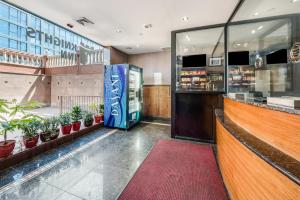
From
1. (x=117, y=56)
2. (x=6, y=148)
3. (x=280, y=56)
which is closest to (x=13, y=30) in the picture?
(x=117, y=56)

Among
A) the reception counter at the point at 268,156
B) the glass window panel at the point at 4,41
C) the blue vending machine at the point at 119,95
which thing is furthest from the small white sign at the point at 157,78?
the glass window panel at the point at 4,41

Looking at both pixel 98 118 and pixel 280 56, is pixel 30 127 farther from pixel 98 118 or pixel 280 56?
pixel 280 56

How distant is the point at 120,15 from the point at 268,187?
3.68 meters

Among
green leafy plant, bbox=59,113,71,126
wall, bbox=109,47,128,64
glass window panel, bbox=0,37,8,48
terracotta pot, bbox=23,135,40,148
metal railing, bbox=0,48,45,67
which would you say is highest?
glass window panel, bbox=0,37,8,48

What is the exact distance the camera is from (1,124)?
2439 mm

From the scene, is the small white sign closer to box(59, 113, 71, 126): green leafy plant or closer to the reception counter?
box(59, 113, 71, 126): green leafy plant

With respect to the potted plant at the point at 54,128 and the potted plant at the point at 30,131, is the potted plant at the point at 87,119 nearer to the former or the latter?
the potted plant at the point at 54,128

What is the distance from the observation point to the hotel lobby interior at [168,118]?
1302mm

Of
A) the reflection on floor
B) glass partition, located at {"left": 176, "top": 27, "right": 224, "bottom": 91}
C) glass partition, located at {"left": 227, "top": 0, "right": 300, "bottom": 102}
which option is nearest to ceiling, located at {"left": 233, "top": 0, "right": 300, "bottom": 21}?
glass partition, located at {"left": 227, "top": 0, "right": 300, "bottom": 102}

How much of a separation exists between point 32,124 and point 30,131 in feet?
0.48

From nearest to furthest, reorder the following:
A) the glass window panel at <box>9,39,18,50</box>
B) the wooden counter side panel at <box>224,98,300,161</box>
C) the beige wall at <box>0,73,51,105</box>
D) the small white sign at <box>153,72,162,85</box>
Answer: the wooden counter side panel at <box>224,98,300,161</box>, the small white sign at <box>153,72,162,85</box>, the beige wall at <box>0,73,51,105</box>, the glass window panel at <box>9,39,18,50</box>

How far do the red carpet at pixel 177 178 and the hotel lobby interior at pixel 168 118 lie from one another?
0.06 ft

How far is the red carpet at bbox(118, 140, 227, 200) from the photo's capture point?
6.02ft

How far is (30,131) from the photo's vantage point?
9.59 feet
